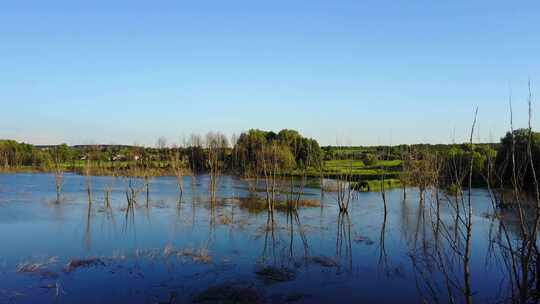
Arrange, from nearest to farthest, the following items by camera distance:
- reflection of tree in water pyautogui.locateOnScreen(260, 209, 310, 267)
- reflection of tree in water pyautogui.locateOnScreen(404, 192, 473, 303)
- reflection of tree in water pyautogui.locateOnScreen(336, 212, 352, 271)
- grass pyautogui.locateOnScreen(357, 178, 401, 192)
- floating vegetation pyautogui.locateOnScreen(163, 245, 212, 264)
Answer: reflection of tree in water pyautogui.locateOnScreen(404, 192, 473, 303) → floating vegetation pyautogui.locateOnScreen(163, 245, 212, 264) → reflection of tree in water pyautogui.locateOnScreen(260, 209, 310, 267) → reflection of tree in water pyautogui.locateOnScreen(336, 212, 352, 271) → grass pyautogui.locateOnScreen(357, 178, 401, 192)

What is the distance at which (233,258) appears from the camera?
1515cm

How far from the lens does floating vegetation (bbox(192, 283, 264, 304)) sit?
10547mm

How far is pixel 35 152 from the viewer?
90.7 m

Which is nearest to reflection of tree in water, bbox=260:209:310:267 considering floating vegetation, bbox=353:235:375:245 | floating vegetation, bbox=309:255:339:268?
floating vegetation, bbox=309:255:339:268

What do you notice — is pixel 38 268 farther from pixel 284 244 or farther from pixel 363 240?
pixel 363 240

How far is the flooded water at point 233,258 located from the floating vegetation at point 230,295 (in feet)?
0.09

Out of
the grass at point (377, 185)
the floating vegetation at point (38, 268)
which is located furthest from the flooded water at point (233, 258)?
the grass at point (377, 185)

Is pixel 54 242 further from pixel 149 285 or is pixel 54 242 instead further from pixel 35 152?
pixel 35 152

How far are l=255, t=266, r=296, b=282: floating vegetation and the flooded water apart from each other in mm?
41

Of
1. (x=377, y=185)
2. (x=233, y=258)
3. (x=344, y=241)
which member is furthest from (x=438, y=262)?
(x=377, y=185)

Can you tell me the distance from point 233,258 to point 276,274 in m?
2.49

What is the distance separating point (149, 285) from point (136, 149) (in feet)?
143

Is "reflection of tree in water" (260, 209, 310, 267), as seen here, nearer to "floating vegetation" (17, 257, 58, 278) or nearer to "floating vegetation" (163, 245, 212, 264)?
"floating vegetation" (163, 245, 212, 264)

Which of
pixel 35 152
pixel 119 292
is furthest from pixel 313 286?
pixel 35 152
